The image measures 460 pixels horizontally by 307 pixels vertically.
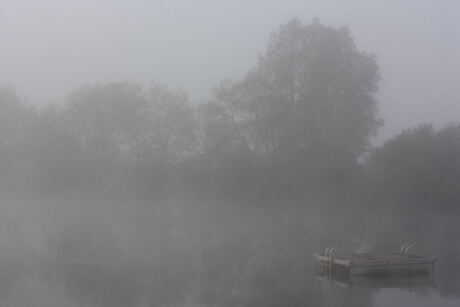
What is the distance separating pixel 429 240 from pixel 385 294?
15759 millimetres

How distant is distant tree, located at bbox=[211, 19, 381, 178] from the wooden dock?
1478cm

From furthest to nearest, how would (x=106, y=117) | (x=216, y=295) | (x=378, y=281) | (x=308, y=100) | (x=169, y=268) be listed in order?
(x=106, y=117), (x=308, y=100), (x=169, y=268), (x=378, y=281), (x=216, y=295)

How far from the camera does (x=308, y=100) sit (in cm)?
3828

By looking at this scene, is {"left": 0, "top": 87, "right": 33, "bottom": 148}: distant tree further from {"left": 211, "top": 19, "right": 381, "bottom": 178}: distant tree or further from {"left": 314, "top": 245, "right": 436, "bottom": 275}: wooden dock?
{"left": 314, "top": 245, "right": 436, "bottom": 275}: wooden dock

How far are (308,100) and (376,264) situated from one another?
18.2 meters

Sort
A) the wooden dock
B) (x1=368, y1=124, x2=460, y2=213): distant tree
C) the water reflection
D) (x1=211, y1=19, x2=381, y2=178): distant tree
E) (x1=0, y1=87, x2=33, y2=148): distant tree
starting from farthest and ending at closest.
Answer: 1. (x1=368, y1=124, x2=460, y2=213): distant tree
2. (x1=0, y1=87, x2=33, y2=148): distant tree
3. (x1=211, y1=19, x2=381, y2=178): distant tree
4. the wooden dock
5. the water reflection

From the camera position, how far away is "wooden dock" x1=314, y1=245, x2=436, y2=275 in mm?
21422

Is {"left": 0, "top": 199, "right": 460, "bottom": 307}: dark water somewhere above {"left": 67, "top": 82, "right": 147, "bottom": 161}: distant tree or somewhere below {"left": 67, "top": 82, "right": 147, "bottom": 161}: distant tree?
below

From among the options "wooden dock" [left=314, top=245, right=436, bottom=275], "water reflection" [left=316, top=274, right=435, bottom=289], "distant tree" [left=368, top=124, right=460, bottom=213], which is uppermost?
"distant tree" [left=368, top=124, right=460, bottom=213]

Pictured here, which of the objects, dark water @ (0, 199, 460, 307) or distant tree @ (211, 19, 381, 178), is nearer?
dark water @ (0, 199, 460, 307)

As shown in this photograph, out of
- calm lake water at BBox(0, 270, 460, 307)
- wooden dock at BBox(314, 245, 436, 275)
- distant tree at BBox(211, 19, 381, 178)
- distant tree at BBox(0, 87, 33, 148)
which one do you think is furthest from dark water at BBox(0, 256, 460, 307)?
distant tree at BBox(0, 87, 33, 148)

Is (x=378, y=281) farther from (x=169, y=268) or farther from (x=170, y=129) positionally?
(x=170, y=129)

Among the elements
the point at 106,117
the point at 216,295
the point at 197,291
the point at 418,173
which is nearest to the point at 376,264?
the point at 216,295

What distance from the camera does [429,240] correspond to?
33469 millimetres
